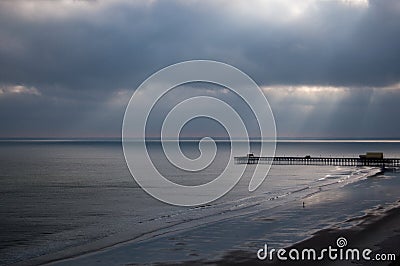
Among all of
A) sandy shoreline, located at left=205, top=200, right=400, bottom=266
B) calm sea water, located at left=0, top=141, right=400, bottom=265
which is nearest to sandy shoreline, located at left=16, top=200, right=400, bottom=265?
sandy shoreline, located at left=205, top=200, right=400, bottom=266

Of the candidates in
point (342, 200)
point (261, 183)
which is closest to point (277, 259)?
point (342, 200)

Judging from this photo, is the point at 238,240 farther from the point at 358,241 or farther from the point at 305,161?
the point at 305,161

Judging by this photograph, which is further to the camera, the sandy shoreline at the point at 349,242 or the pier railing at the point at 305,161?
the pier railing at the point at 305,161

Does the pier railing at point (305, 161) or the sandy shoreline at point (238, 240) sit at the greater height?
the pier railing at point (305, 161)

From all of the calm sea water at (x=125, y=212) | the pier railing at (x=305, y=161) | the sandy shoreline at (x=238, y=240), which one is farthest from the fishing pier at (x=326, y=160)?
the sandy shoreline at (x=238, y=240)

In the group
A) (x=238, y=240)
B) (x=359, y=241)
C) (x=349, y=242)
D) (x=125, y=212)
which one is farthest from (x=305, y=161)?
(x=349, y=242)

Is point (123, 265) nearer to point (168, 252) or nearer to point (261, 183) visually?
point (168, 252)

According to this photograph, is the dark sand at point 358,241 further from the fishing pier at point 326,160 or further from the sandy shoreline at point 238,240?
the fishing pier at point 326,160

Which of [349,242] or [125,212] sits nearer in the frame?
[349,242]

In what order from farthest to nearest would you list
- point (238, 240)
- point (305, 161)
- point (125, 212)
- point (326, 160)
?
1. point (326, 160)
2. point (305, 161)
3. point (125, 212)
4. point (238, 240)

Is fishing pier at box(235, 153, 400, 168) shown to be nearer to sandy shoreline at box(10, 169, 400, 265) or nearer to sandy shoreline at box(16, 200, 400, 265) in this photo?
sandy shoreline at box(10, 169, 400, 265)

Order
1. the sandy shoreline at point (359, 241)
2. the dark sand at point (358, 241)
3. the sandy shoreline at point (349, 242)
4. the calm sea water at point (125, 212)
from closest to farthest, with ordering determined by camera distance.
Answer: the dark sand at point (358, 241) < the sandy shoreline at point (359, 241) < the sandy shoreline at point (349, 242) < the calm sea water at point (125, 212)

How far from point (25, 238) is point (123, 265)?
9054 mm

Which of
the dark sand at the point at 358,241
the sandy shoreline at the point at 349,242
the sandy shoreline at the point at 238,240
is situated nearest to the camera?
→ the dark sand at the point at 358,241
